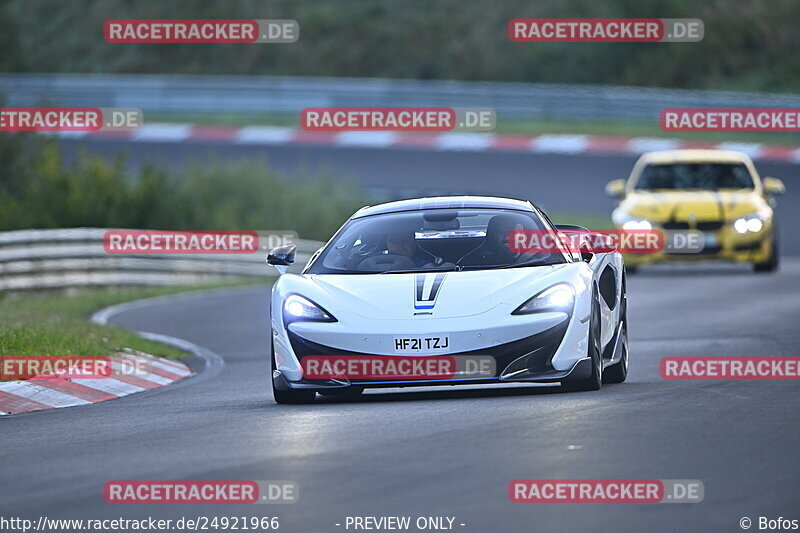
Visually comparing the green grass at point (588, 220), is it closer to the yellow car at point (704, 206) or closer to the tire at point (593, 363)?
the yellow car at point (704, 206)

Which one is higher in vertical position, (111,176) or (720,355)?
(111,176)

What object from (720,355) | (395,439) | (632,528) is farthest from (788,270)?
(632,528)

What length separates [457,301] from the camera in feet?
35.1

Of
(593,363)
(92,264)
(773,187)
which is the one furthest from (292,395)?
(92,264)

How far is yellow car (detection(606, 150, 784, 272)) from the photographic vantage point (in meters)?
23.5

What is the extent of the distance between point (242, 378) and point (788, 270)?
13655mm

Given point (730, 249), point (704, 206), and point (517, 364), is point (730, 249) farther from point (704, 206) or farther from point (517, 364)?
point (517, 364)

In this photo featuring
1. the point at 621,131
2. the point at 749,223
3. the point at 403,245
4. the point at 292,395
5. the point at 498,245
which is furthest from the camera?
the point at 621,131

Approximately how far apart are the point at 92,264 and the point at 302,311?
17270 mm

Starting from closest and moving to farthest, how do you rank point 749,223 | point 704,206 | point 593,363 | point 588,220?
point 593,363 < point 704,206 < point 749,223 < point 588,220

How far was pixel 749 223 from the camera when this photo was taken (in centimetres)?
2366

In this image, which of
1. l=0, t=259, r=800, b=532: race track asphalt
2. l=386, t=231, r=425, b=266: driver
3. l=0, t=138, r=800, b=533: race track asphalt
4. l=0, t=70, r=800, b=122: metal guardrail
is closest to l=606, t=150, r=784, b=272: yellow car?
l=0, t=70, r=800, b=122: metal guardrail

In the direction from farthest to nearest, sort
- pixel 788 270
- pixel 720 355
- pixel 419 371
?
pixel 788 270 < pixel 720 355 < pixel 419 371

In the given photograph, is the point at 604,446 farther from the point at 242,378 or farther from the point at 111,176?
the point at 111,176
